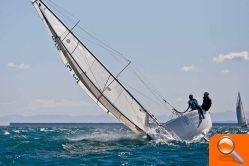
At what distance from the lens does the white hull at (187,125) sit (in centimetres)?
3209

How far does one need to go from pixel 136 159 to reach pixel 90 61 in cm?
1401

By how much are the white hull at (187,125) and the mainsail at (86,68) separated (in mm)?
3444

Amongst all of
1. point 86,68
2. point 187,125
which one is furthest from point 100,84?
point 187,125

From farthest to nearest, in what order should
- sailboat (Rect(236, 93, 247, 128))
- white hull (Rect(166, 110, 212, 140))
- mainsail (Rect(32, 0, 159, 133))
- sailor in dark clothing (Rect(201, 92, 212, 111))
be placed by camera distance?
1. sailboat (Rect(236, 93, 247, 128))
2. sailor in dark clothing (Rect(201, 92, 212, 111))
3. white hull (Rect(166, 110, 212, 140))
4. mainsail (Rect(32, 0, 159, 133))

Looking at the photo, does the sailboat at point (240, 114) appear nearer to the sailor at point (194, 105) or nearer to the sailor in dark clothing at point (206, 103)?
the sailor in dark clothing at point (206, 103)

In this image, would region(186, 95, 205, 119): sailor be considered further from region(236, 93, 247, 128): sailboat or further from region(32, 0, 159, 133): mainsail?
region(236, 93, 247, 128): sailboat

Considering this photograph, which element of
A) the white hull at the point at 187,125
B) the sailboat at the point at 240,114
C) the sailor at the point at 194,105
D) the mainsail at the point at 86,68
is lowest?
the white hull at the point at 187,125

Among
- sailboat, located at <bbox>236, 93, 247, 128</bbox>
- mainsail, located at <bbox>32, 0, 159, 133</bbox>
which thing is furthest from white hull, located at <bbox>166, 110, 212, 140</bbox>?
sailboat, located at <bbox>236, 93, 247, 128</bbox>

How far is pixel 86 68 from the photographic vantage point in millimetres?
31578

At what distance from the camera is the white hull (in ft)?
105

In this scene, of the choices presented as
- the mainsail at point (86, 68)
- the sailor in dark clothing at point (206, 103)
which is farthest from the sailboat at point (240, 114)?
the mainsail at point (86, 68)

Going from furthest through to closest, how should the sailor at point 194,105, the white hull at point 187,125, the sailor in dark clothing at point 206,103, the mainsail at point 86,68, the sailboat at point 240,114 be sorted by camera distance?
the sailboat at point 240,114, the sailor in dark clothing at point 206,103, the sailor at point 194,105, the white hull at point 187,125, the mainsail at point 86,68

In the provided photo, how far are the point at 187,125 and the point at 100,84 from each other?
6.84 m

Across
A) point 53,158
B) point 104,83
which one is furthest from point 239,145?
point 104,83
